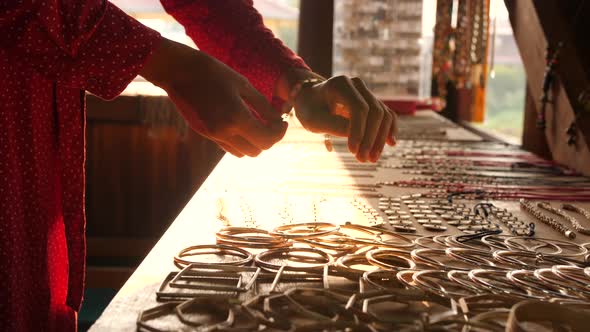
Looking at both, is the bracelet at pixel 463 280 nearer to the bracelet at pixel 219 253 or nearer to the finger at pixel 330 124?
the bracelet at pixel 219 253

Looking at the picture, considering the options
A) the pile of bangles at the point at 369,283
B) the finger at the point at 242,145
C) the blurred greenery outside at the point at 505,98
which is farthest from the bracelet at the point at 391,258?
the blurred greenery outside at the point at 505,98

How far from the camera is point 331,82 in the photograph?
1.24 m

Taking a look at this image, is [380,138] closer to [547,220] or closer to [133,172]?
[547,220]

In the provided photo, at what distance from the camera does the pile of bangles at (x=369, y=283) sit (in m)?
0.75

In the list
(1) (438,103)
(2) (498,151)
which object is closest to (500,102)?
(1) (438,103)

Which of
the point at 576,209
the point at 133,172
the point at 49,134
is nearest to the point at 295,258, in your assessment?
the point at 49,134

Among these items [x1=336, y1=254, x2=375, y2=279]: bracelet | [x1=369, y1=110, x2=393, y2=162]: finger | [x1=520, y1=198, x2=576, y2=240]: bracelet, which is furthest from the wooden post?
[x1=336, y1=254, x2=375, y2=279]: bracelet

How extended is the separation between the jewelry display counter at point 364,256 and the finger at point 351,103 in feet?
0.54

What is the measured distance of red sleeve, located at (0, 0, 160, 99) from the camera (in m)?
0.90

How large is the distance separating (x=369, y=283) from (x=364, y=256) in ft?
0.49

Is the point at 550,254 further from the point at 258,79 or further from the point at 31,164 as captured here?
the point at 31,164

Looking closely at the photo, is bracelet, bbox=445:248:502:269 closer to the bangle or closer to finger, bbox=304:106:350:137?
the bangle

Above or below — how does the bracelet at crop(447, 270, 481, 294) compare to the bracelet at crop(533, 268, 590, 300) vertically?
above

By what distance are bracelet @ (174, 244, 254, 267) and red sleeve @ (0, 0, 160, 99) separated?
0.26 metres
